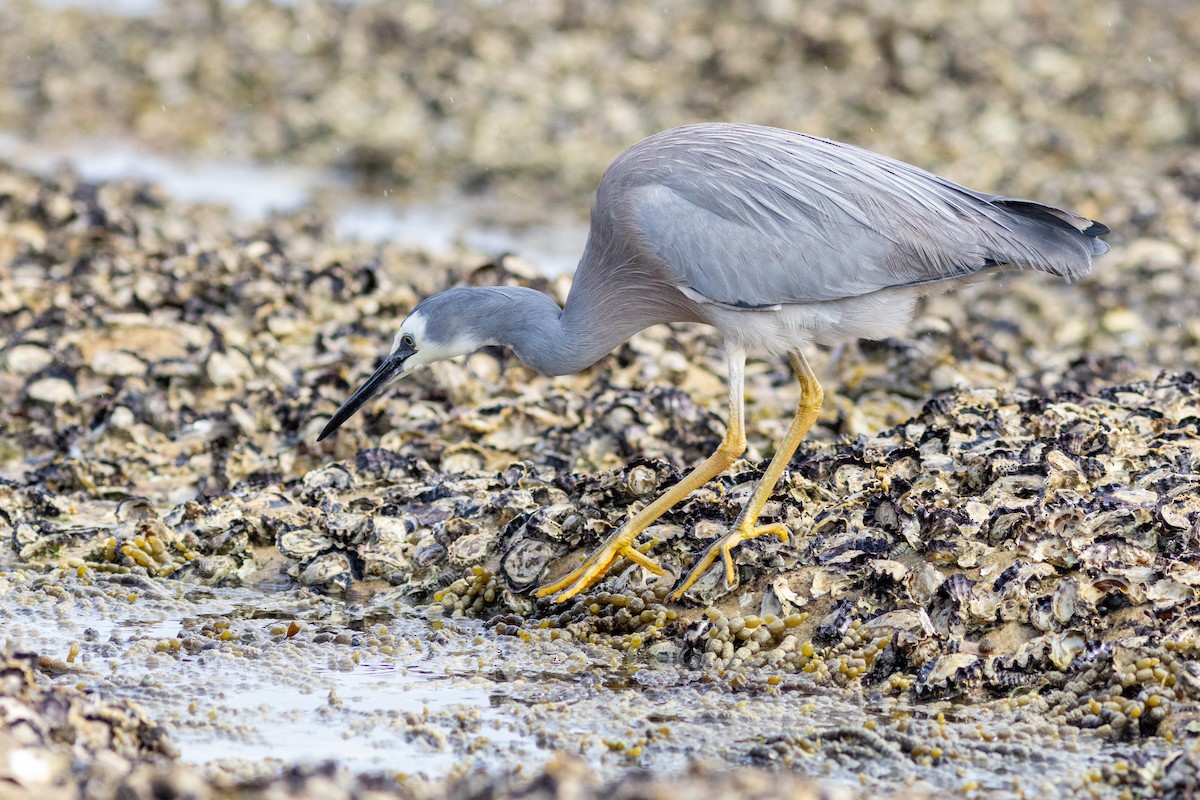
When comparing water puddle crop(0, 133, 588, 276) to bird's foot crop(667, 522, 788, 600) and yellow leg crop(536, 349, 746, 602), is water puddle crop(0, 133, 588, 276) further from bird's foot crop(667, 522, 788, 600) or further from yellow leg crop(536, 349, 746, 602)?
bird's foot crop(667, 522, 788, 600)

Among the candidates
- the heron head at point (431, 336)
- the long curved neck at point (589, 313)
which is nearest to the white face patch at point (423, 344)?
the heron head at point (431, 336)

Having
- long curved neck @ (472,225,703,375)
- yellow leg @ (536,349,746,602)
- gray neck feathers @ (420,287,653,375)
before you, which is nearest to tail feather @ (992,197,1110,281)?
yellow leg @ (536,349,746,602)

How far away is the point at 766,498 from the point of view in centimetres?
500

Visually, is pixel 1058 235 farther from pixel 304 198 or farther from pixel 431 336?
pixel 304 198

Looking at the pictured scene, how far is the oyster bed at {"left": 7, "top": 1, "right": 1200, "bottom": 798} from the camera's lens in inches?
147

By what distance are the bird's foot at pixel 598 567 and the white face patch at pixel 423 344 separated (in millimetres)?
976

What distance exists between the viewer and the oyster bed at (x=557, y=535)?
3.72m

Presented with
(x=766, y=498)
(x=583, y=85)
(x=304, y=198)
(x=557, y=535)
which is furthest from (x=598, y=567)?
(x=583, y=85)

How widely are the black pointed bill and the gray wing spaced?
1107 mm

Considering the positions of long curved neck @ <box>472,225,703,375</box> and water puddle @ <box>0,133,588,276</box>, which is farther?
water puddle @ <box>0,133,588,276</box>

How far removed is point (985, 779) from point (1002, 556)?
1.15 meters

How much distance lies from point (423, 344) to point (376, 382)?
Answer: 10.7 inches

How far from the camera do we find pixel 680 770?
360 centimetres

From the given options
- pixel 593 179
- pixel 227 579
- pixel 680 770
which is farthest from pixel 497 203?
pixel 680 770
